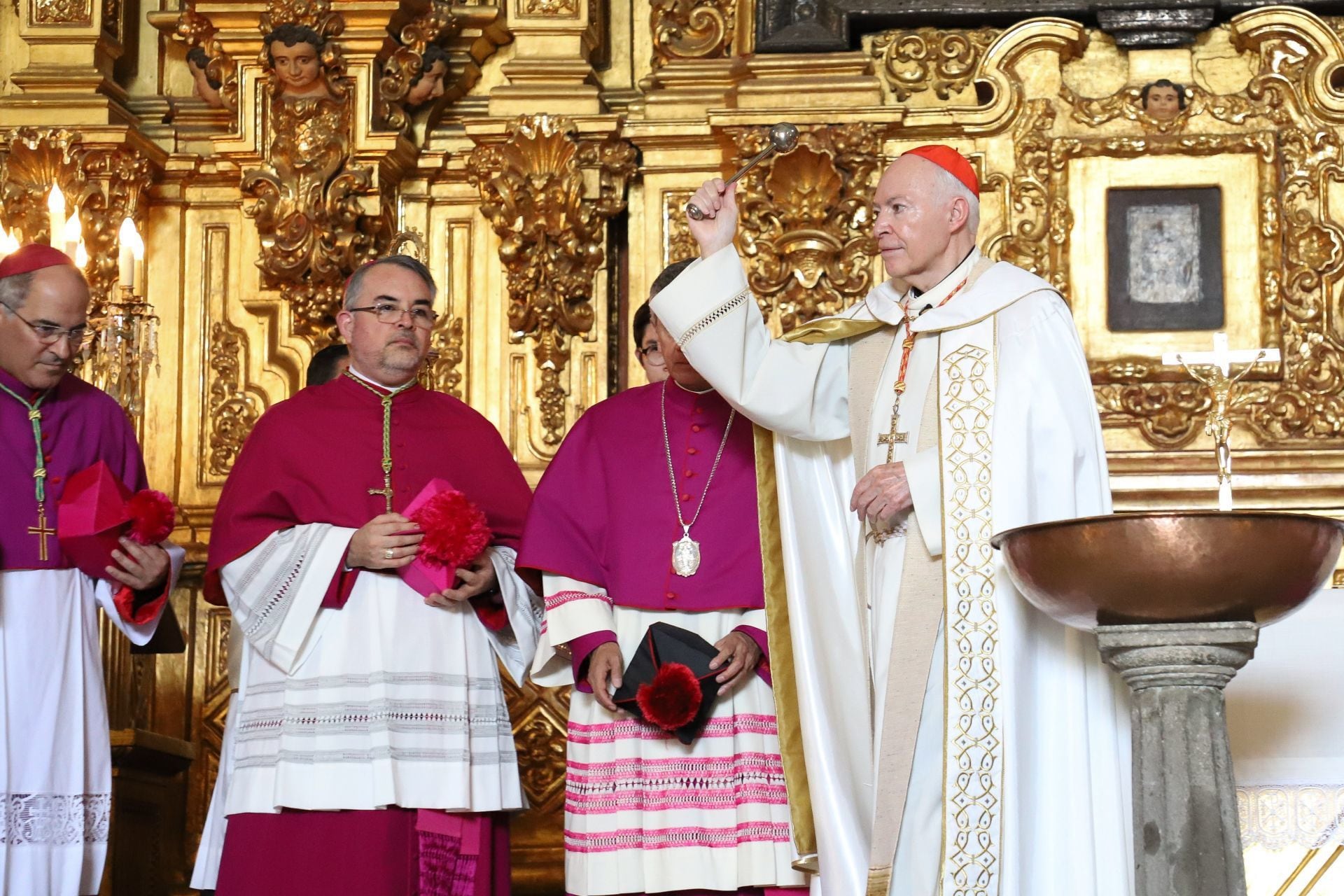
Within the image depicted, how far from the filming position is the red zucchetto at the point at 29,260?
195 inches

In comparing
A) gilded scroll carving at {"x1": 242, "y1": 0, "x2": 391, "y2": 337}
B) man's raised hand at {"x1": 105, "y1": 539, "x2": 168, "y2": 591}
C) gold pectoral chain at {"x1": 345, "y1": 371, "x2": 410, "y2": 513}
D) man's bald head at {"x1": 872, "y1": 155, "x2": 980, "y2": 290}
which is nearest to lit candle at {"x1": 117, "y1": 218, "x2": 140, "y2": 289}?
gold pectoral chain at {"x1": 345, "y1": 371, "x2": 410, "y2": 513}

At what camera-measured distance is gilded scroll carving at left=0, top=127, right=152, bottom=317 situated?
7145 millimetres

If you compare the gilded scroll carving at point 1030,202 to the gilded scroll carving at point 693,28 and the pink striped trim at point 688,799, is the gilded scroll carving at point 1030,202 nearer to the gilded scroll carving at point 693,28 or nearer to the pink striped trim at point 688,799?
the gilded scroll carving at point 693,28

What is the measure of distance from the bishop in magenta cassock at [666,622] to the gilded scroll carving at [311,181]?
6.83 ft

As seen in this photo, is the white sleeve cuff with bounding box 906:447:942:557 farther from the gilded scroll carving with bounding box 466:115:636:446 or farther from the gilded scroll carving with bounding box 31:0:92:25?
the gilded scroll carving with bounding box 31:0:92:25

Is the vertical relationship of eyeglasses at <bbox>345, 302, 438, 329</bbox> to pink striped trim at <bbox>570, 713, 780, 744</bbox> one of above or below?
above

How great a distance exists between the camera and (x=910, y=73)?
7258 mm

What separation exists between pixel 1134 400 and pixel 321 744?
11.1ft

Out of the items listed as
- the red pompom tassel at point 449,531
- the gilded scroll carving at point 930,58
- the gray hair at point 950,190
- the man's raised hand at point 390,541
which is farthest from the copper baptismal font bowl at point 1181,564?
the gilded scroll carving at point 930,58

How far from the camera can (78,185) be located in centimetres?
715

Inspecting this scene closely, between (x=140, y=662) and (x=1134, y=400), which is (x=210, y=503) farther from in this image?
(x=1134, y=400)

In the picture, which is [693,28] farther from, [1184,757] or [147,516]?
[1184,757]

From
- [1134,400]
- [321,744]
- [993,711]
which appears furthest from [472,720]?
[1134,400]

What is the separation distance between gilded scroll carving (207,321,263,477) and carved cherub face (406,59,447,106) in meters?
1.10
